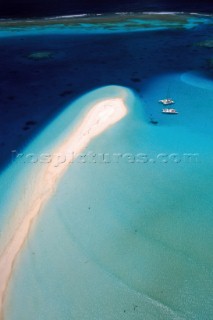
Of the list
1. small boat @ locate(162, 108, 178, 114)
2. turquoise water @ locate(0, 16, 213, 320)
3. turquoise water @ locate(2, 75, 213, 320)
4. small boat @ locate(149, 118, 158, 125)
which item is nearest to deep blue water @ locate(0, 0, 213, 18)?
small boat @ locate(162, 108, 178, 114)

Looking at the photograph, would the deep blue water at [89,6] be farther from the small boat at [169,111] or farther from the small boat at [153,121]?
the small boat at [153,121]

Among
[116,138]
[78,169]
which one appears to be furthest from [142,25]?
[78,169]

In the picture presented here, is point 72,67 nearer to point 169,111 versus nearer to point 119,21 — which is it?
point 169,111

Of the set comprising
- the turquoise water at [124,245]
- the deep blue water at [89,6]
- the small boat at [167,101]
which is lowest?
the turquoise water at [124,245]

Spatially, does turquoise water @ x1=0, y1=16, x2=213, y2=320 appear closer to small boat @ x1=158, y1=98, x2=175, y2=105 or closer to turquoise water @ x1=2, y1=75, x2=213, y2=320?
turquoise water @ x1=2, y1=75, x2=213, y2=320

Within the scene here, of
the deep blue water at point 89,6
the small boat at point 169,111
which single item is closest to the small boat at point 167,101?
the small boat at point 169,111
